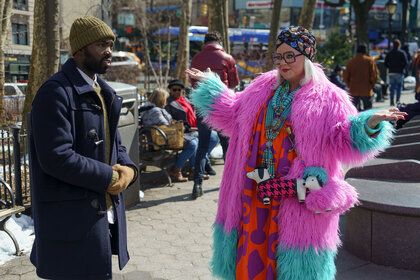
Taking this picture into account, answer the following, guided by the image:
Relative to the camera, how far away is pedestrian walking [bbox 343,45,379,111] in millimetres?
11562

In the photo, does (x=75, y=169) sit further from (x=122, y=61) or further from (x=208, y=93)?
(x=122, y=61)

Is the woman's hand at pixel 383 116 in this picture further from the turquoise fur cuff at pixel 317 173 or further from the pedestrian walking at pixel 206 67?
the pedestrian walking at pixel 206 67

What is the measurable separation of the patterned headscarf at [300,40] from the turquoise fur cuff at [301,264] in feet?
3.63

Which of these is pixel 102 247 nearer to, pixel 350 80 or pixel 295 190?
pixel 295 190

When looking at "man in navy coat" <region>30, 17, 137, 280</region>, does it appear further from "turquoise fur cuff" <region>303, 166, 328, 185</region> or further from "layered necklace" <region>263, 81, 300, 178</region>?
"turquoise fur cuff" <region>303, 166, 328, 185</region>

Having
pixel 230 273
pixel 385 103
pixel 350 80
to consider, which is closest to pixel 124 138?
pixel 230 273

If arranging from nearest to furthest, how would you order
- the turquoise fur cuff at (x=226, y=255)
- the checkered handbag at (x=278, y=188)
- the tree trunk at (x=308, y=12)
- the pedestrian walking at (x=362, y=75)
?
1. the checkered handbag at (x=278, y=188)
2. the turquoise fur cuff at (x=226, y=255)
3. the pedestrian walking at (x=362, y=75)
4. the tree trunk at (x=308, y=12)

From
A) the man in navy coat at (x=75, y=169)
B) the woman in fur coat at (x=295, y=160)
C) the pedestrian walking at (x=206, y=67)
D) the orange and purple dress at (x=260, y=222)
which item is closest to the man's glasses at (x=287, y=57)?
the woman in fur coat at (x=295, y=160)

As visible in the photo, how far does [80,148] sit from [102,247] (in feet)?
1.63

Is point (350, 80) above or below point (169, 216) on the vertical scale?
above

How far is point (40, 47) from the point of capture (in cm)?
685

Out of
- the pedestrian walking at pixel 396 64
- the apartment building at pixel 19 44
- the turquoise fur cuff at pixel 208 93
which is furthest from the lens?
the apartment building at pixel 19 44

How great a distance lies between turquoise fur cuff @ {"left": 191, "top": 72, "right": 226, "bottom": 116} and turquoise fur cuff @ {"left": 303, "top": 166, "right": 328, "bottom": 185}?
2.57ft

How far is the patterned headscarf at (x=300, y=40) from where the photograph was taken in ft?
Result: 9.13
